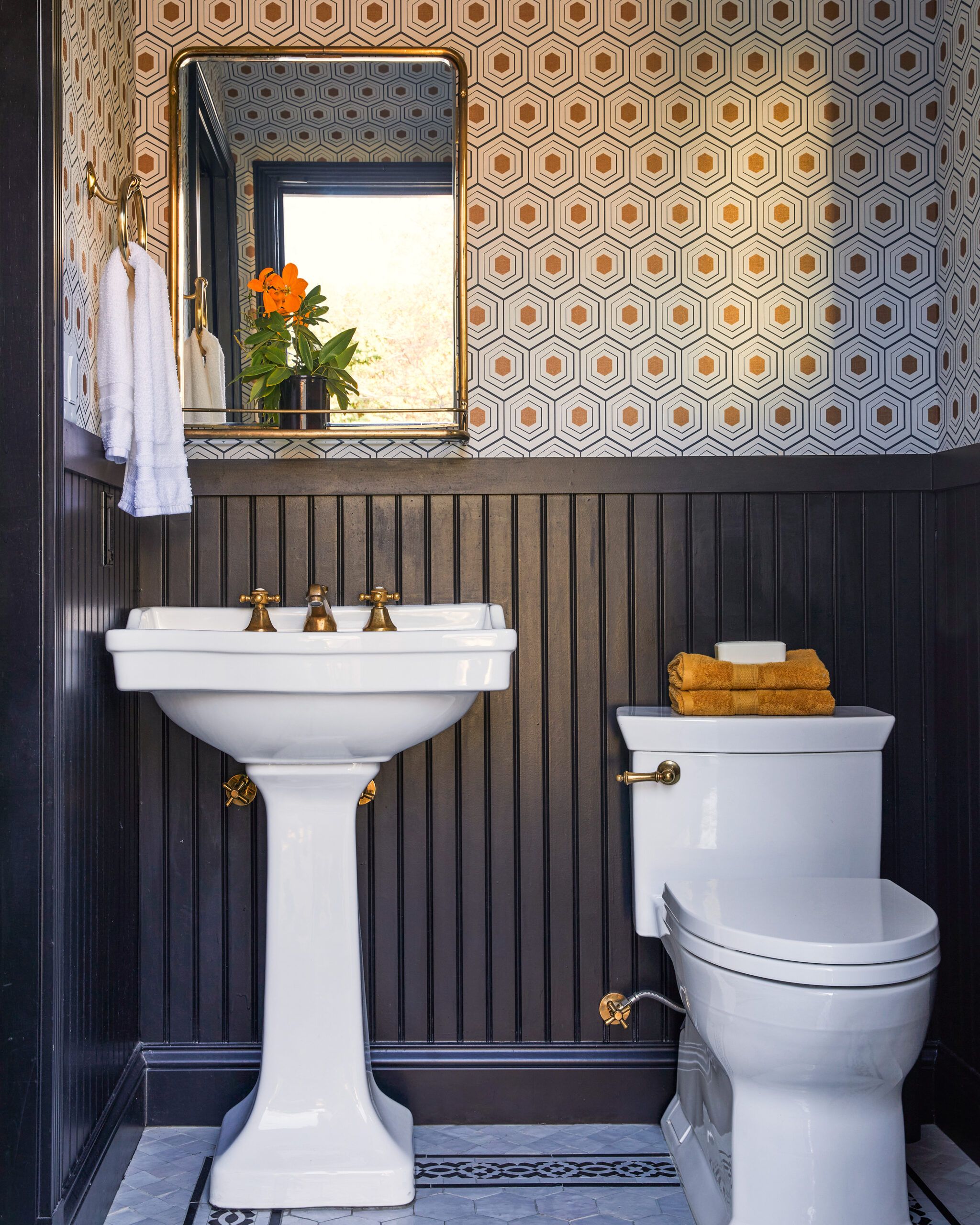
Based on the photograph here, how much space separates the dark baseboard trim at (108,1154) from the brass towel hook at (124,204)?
1355 mm

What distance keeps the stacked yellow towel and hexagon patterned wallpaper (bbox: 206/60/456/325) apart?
41.4 inches

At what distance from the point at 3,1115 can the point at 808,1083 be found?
106cm

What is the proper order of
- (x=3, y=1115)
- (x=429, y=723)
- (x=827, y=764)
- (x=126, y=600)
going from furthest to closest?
(x=126, y=600), (x=827, y=764), (x=429, y=723), (x=3, y=1115)

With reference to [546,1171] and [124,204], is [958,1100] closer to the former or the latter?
[546,1171]

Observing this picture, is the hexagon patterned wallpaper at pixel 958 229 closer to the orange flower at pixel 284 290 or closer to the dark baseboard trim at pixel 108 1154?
the orange flower at pixel 284 290

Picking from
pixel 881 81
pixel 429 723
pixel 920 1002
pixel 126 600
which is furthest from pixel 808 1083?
pixel 881 81

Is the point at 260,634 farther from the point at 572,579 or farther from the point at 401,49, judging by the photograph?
the point at 401,49

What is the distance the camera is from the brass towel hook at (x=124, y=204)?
5.40 ft

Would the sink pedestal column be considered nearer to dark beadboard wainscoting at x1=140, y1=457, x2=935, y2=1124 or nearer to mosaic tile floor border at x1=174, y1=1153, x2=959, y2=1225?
mosaic tile floor border at x1=174, y1=1153, x2=959, y2=1225

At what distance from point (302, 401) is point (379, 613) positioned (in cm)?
44

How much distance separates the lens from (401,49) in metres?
1.92

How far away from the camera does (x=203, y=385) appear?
1.94 meters

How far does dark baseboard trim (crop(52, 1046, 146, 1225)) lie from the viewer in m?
1.46

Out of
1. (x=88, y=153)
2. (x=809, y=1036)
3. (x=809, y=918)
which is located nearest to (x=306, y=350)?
(x=88, y=153)
